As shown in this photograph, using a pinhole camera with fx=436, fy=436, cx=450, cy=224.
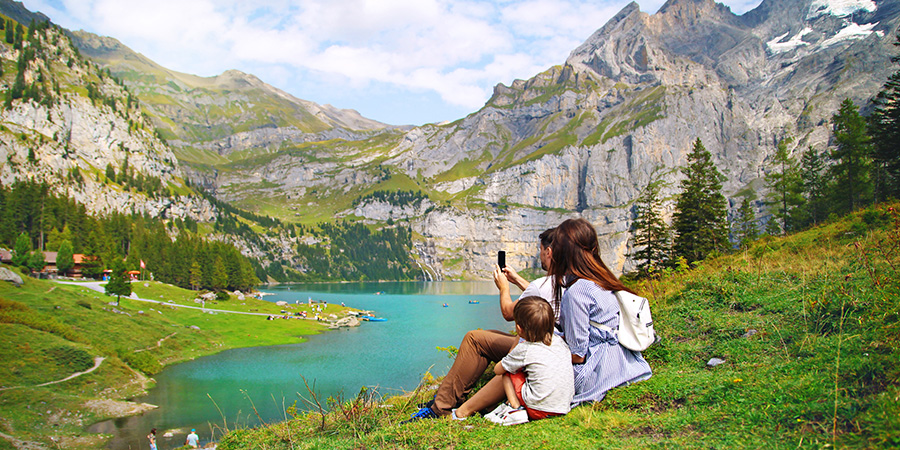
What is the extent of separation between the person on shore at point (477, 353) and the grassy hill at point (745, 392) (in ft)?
2.24

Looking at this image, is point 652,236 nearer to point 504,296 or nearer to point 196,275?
point 504,296

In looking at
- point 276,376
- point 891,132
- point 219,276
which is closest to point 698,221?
point 891,132

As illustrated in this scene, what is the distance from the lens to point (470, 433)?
5109mm

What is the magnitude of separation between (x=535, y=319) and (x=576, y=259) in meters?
1.11

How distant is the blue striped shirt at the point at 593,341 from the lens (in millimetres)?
5520

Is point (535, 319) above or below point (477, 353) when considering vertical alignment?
above

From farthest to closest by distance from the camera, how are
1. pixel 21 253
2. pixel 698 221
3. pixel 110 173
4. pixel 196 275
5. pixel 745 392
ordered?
pixel 110 173 < pixel 196 275 < pixel 21 253 < pixel 698 221 < pixel 745 392

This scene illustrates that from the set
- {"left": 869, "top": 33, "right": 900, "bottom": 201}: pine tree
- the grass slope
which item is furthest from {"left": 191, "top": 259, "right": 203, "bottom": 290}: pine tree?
{"left": 869, "top": 33, "right": 900, "bottom": 201}: pine tree

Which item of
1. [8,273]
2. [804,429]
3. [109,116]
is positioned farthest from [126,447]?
[109,116]

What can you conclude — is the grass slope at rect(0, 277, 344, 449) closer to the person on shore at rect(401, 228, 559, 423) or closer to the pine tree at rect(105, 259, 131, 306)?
the pine tree at rect(105, 259, 131, 306)

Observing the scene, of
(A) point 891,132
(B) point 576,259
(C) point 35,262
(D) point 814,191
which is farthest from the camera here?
(C) point 35,262

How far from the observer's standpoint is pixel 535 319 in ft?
17.5

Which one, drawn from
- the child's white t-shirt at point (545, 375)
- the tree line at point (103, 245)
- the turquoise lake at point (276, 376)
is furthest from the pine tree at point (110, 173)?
the child's white t-shirt at point (545, 375)

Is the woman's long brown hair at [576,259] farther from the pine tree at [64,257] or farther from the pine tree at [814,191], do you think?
the pine tree at [64,257]
